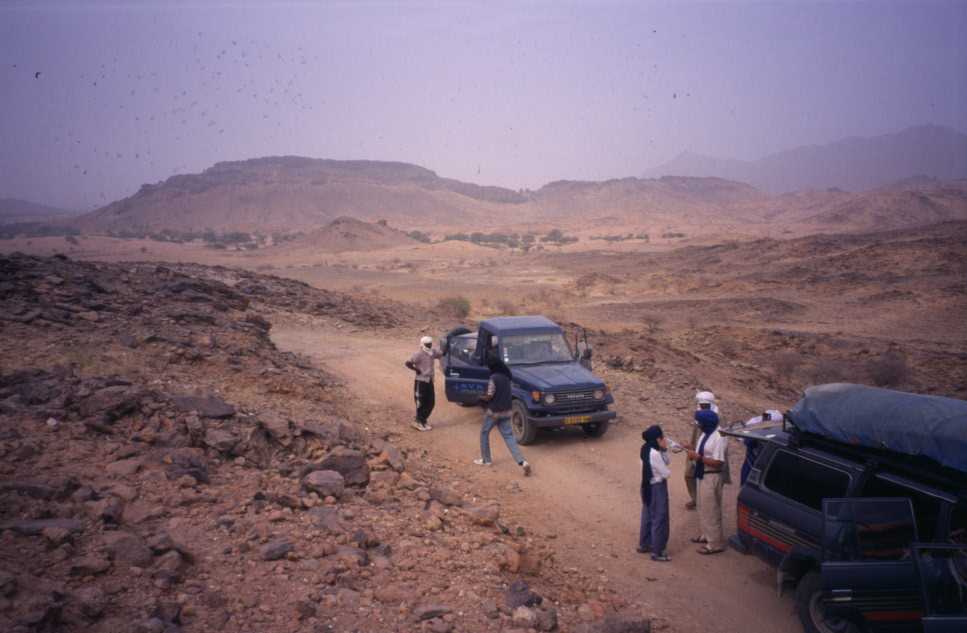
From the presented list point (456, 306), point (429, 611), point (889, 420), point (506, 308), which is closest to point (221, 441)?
Answer: point (429, 611)

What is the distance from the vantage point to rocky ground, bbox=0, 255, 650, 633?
15.4 feet

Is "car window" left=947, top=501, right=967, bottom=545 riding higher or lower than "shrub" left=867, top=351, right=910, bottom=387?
higher

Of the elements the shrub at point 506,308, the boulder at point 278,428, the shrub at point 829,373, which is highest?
the boulder at point 278,428

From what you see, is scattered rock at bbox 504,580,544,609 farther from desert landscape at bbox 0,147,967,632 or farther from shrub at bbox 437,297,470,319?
shrub at bbox 437,297,470,319

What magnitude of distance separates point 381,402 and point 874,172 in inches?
8629

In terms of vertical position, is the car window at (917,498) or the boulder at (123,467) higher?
the car window at (917,498)

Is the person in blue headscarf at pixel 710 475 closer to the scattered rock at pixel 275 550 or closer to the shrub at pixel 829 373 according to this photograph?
the scattered rock at pixel 275 550

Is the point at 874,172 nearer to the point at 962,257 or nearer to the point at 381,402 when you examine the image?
the point at 962,257

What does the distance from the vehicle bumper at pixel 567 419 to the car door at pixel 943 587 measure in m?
6.15

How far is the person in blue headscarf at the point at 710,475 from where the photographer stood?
22.8 ft

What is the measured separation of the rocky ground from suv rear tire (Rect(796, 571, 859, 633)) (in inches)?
52.3

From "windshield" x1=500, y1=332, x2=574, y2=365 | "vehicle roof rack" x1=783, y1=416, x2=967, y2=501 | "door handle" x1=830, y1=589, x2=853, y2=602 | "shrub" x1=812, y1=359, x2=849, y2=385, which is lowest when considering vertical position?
"shrub" x1=812, y1=359, x2=849, y2=385

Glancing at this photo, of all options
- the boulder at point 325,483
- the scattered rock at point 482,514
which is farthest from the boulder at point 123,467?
the scattered rock at point 482,514

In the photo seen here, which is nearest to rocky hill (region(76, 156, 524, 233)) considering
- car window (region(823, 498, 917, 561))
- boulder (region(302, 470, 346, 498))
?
boulder (region(302, 470, 346, 498))
